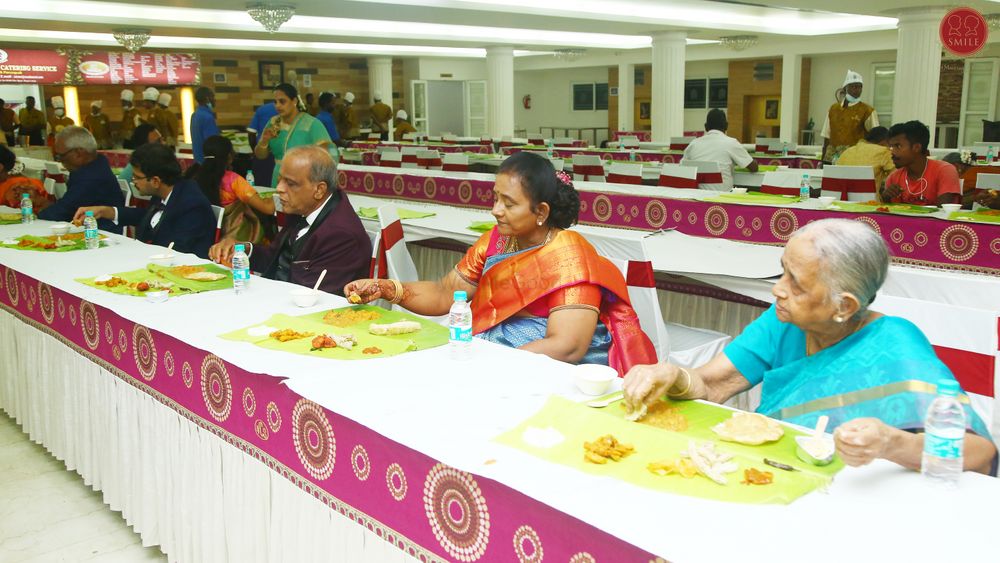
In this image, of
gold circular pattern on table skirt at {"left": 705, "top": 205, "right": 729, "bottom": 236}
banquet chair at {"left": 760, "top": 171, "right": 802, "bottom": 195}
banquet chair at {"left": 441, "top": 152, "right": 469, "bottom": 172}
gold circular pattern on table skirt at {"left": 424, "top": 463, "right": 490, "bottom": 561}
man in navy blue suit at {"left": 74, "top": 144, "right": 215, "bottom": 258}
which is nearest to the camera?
gold circular pattern on table skirt at {"left": 424, "top": 463, "right": 490, "bottom": 561}

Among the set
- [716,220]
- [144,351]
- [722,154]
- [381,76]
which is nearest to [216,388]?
[144,351]

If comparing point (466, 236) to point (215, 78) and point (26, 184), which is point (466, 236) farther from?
point (215, 78)

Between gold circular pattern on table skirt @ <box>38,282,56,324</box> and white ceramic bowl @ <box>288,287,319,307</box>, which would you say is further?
gold circular pattern on table skirt @ <box>38,282,56,324</box>

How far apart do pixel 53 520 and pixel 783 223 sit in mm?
3687

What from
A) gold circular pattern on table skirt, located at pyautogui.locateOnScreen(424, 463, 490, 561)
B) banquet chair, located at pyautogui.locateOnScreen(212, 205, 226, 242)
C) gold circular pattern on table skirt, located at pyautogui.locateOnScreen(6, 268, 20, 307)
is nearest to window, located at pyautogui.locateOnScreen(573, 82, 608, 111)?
banquet chair, located at pyautogui.locateOnScreen(212, 205, 226, 242)

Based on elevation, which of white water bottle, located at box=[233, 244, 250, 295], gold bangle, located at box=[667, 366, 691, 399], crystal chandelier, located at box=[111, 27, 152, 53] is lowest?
gold bangle, located at box=[667, 366, 691, 399]

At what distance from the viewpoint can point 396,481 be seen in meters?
1.69

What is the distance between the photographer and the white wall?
70.6 feet

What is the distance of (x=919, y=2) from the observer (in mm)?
8984

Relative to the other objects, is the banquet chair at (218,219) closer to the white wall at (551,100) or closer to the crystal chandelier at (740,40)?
the crystal chandelier at (740,40)

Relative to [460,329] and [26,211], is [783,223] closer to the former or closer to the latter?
[460,329]

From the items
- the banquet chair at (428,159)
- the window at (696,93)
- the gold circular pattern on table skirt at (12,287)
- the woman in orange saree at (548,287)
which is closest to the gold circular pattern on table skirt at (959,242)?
the woman in orange saree at (548,287)

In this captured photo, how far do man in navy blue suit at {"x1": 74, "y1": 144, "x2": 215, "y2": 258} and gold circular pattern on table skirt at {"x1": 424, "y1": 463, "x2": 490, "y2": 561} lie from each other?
9.66 feet

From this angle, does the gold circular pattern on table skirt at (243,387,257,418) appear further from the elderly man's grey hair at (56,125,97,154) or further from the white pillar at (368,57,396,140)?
the white pillar at (368,57,396,140)
